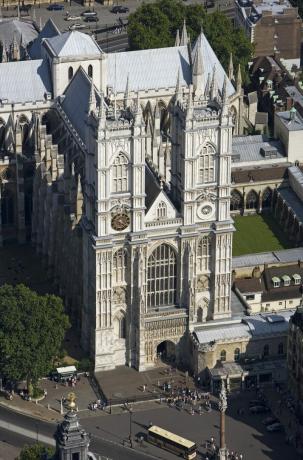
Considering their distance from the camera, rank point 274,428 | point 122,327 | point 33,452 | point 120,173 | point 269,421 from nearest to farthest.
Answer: point 33,452, point 274,428, point 269,421, point 120,173, point 122,327

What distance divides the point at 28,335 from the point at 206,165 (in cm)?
3223

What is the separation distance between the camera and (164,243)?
196875 mm

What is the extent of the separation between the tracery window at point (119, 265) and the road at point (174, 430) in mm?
17725

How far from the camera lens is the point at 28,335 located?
192m

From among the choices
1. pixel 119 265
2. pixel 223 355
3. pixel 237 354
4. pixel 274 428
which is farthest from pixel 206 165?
pixel 274 428

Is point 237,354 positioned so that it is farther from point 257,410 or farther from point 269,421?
point 269,421

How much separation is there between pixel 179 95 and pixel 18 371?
42.2 meters

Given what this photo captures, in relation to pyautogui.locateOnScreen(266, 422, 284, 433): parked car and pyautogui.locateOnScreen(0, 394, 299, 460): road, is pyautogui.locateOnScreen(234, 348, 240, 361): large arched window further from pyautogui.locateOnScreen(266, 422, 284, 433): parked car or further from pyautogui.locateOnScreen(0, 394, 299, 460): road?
pyautogui.locateOnScreen(266, 422, 284, 433): parked car

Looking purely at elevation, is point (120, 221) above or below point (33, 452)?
above

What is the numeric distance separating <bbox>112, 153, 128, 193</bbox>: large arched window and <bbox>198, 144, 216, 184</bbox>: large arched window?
10.4 meters

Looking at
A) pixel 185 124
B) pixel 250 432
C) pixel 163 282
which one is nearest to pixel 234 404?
pixel 250 432

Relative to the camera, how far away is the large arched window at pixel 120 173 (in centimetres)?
18950

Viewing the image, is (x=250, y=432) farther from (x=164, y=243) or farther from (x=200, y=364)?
(x=164, y=243)

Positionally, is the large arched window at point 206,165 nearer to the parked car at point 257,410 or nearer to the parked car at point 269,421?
the parked car at point 257,410
